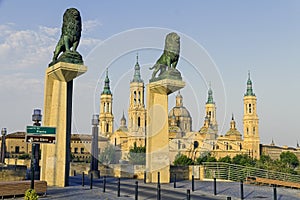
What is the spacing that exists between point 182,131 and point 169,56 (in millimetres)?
110825

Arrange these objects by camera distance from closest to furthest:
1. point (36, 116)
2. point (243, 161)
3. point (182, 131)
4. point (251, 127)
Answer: point (36, 116), point (243, 161), point (182, 131), point (251, 127)

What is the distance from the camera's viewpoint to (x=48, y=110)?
1969cm

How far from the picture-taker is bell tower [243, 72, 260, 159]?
140m

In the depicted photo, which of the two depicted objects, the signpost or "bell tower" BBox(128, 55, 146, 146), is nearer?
the signpost

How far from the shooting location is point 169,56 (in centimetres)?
2250

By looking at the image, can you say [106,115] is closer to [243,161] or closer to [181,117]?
[181,117]

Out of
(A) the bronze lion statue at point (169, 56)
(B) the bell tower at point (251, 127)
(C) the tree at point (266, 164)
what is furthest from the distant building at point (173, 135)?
(A) the bronze lion statue at point (169, 56)

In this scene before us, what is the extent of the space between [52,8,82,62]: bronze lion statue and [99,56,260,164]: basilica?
6749cm

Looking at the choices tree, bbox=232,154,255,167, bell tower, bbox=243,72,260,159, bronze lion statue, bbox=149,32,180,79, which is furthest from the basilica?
bronze lion statue, bbox=149,32,180,79

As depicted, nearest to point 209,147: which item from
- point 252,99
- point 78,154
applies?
point 252,99

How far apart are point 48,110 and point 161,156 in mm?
6860

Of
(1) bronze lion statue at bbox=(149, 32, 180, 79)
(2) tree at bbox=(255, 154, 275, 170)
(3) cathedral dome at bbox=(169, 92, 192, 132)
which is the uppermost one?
(3) cathedral dome at bbox=(169, 92, 192, 132)

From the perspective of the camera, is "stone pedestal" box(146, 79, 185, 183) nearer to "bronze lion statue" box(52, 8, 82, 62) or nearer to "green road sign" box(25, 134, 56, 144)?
"bronze lion statue" box(52, 8, 82, 62)

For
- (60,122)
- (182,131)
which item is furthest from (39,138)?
(182,131)
